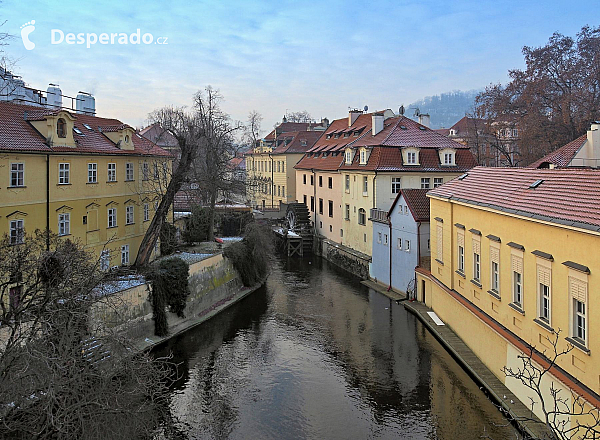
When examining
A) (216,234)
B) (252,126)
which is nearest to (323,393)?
(216,234)

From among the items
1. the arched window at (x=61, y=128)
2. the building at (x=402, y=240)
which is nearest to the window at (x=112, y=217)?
the arched window at (x=61, y=128)

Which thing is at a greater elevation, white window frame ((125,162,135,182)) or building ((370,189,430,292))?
white window frame ((125,162,135,182))

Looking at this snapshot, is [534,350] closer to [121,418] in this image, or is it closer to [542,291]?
[542,291]

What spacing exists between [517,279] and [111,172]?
1464cm

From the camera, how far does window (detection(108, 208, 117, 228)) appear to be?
20578mm

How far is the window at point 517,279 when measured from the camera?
12.2m

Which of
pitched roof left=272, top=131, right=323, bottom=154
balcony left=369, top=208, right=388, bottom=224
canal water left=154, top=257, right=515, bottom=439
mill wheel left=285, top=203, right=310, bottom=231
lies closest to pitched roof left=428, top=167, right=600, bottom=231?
canal water left=154, top=257, right=515, bottom=439

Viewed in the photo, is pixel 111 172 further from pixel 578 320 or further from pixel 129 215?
pixel 578 320

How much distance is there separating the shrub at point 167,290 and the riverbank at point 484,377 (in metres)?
8.23

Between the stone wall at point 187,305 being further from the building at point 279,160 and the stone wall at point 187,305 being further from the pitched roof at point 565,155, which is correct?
the building at point 279,160

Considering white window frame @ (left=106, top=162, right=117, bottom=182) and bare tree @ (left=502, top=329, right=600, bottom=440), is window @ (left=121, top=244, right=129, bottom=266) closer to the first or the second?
white window frame @ (left=106, top=162, right=117, bottom=182)

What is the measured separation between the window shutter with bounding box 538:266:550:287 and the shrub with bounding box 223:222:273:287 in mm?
14790

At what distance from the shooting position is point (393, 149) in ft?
92.5

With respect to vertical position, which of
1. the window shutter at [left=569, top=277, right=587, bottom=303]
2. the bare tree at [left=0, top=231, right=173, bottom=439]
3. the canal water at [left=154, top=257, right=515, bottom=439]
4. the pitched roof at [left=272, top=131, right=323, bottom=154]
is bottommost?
the canal water at [left=154, top=257, right=515, bottom=439]
